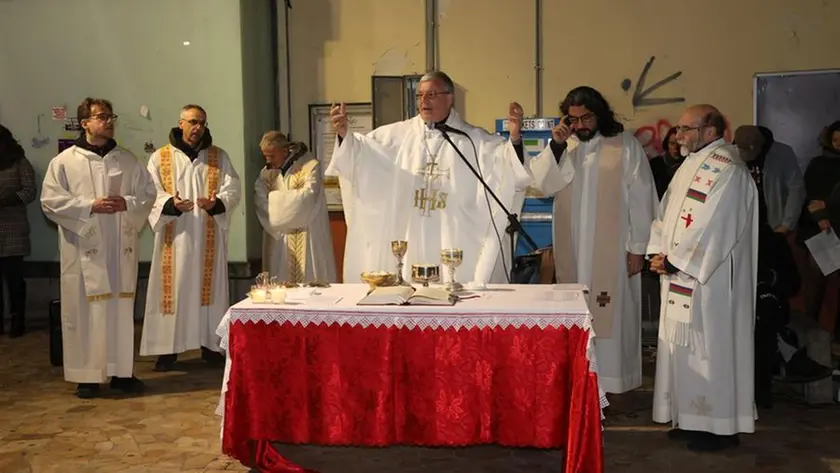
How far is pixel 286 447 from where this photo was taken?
5.13 metres

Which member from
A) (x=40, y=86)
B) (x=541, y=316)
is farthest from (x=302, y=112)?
(x=541, y=316)

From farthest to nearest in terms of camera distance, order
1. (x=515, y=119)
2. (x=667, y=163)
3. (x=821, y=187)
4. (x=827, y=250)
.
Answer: (x=667, y=163) → (x=821, y=187) → (x=827, y=250) → (x=515, y=119)

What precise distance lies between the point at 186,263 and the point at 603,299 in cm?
348

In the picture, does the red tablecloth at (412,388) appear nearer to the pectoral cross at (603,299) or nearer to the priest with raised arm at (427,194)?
the priest with raised arm at (427,194)

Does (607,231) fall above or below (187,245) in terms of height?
above

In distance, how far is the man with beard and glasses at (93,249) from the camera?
20.8 ft

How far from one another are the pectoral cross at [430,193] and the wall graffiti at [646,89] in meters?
4.42

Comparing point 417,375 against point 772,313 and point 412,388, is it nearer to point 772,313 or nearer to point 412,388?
point 412,388

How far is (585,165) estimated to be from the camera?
588 centimetres

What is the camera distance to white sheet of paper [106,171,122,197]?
6477mm

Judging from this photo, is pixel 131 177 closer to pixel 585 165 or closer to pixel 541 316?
pixel 585 165

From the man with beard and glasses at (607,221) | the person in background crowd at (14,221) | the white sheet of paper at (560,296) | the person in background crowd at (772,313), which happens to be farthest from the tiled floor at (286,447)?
the person in background crowd at (14,221)

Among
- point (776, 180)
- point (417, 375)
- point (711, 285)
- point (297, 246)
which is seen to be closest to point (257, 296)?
point (417, 375)

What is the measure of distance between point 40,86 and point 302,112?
284cm
